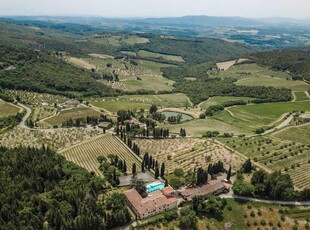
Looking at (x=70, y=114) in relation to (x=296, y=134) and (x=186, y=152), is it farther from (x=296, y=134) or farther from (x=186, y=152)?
(x=296, y=134)

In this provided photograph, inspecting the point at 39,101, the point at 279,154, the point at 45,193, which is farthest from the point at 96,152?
the point at 39,101

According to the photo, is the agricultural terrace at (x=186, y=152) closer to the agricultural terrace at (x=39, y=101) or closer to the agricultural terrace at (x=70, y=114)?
the agricultural terrace at (x=70, y=114)

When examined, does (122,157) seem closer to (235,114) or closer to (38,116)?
(38,116)

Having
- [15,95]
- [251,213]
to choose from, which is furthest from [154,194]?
[15,95]

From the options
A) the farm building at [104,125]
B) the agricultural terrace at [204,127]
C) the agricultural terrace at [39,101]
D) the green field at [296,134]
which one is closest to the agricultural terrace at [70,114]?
the agricultural terrace at [39,101]

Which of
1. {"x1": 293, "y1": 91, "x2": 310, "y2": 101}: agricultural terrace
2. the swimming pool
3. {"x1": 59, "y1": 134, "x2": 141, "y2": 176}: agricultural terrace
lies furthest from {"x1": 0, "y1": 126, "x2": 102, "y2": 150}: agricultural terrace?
{"x1": 293, "y1": 91, "x2": 310, "y2": 101}: agricultural terrace

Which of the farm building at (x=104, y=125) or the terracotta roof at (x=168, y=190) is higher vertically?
the terracotta roof at (x=168, y=190)
